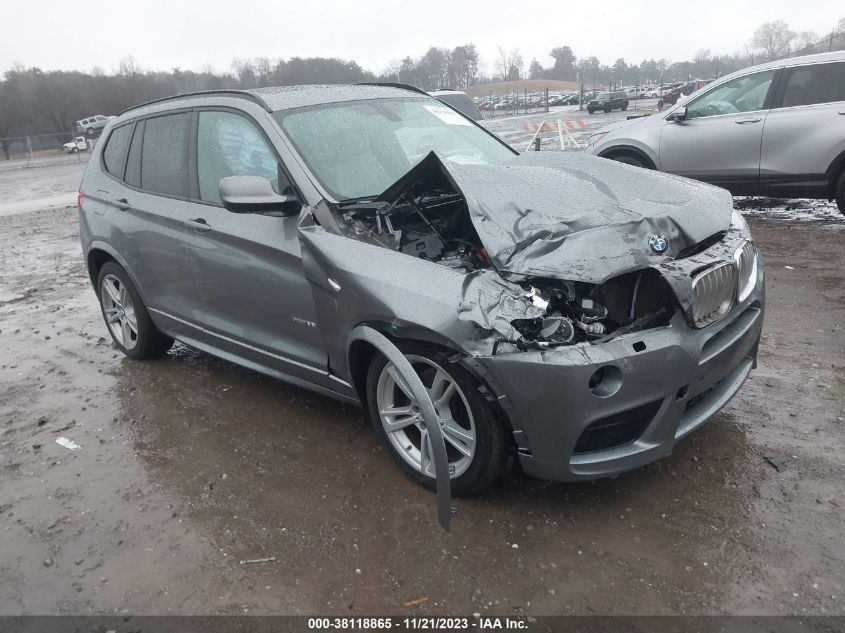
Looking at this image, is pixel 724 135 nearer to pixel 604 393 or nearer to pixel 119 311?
pixel 604 393

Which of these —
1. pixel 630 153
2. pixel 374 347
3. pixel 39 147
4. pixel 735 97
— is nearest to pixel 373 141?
pixel 374 347

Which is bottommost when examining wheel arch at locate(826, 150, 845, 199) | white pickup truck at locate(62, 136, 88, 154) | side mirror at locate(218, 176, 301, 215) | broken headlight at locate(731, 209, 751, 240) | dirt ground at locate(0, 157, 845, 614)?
white pickup truck at locate(62, 136, 88, 154)

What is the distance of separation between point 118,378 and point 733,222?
4.23 m

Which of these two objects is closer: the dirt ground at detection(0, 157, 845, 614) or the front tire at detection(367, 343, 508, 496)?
the dirt ground at detection(0, 157, 845, 614)

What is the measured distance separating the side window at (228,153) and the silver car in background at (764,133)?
600cm

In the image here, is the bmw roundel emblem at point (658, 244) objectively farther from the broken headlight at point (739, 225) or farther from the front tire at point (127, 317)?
the front tire at point (127, 317)

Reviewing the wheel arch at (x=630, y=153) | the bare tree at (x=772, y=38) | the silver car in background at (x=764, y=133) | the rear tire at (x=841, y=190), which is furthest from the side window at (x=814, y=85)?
the bare tree at (x=772, y=38)

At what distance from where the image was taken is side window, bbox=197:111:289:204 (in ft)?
11.6

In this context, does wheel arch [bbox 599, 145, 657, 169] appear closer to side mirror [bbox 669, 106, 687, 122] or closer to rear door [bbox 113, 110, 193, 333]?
side mirror [bbox 669, 106, 687, 122]

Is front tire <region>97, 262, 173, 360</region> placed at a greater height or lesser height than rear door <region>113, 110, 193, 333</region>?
lesser

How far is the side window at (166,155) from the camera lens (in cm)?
407

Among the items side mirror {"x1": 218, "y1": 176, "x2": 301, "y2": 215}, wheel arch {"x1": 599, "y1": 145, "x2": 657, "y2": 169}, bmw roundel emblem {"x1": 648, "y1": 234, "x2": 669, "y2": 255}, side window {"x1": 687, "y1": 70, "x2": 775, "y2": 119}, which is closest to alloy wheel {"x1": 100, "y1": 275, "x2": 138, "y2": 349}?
side mirror {"x1": 218, "y1": 176, "x2": 301, "y2": 215}

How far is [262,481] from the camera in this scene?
129 inches

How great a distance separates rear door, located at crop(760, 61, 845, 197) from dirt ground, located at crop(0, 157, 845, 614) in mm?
3475
